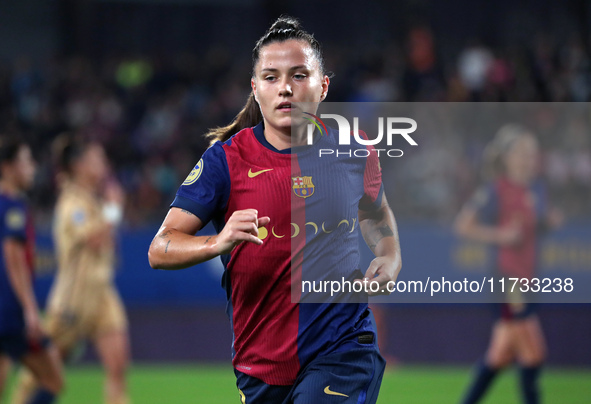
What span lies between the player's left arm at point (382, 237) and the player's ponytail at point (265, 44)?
0.61 metres

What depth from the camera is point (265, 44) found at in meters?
3.02

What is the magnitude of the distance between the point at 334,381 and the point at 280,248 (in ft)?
1.72

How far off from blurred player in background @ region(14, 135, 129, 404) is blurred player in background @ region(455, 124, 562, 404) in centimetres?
316

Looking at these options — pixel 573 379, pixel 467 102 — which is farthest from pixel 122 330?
pixel 467 102

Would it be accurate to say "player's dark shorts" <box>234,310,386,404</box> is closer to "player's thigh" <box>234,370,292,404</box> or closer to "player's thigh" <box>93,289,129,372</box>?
"player's thigh" <box>234,370,292,404</box>

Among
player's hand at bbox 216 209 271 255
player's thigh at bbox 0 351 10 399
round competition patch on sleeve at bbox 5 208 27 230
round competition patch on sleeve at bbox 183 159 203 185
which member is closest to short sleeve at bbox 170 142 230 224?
round competition patch on sleeve at bbox 183 159 203 185

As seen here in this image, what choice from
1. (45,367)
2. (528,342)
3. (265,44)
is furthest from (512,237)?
(265,44)

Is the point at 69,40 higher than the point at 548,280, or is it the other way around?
the point at 69,40

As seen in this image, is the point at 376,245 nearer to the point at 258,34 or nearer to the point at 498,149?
the point at 498,149

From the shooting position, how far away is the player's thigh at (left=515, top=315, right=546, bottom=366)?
639cm

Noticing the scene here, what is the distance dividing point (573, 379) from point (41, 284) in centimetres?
704

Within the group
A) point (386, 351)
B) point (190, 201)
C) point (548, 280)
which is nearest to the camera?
point (190, 201)

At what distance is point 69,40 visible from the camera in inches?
677

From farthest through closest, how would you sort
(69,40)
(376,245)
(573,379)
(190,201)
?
(69,40) < (573,379) < (376,245) < (190,201)
